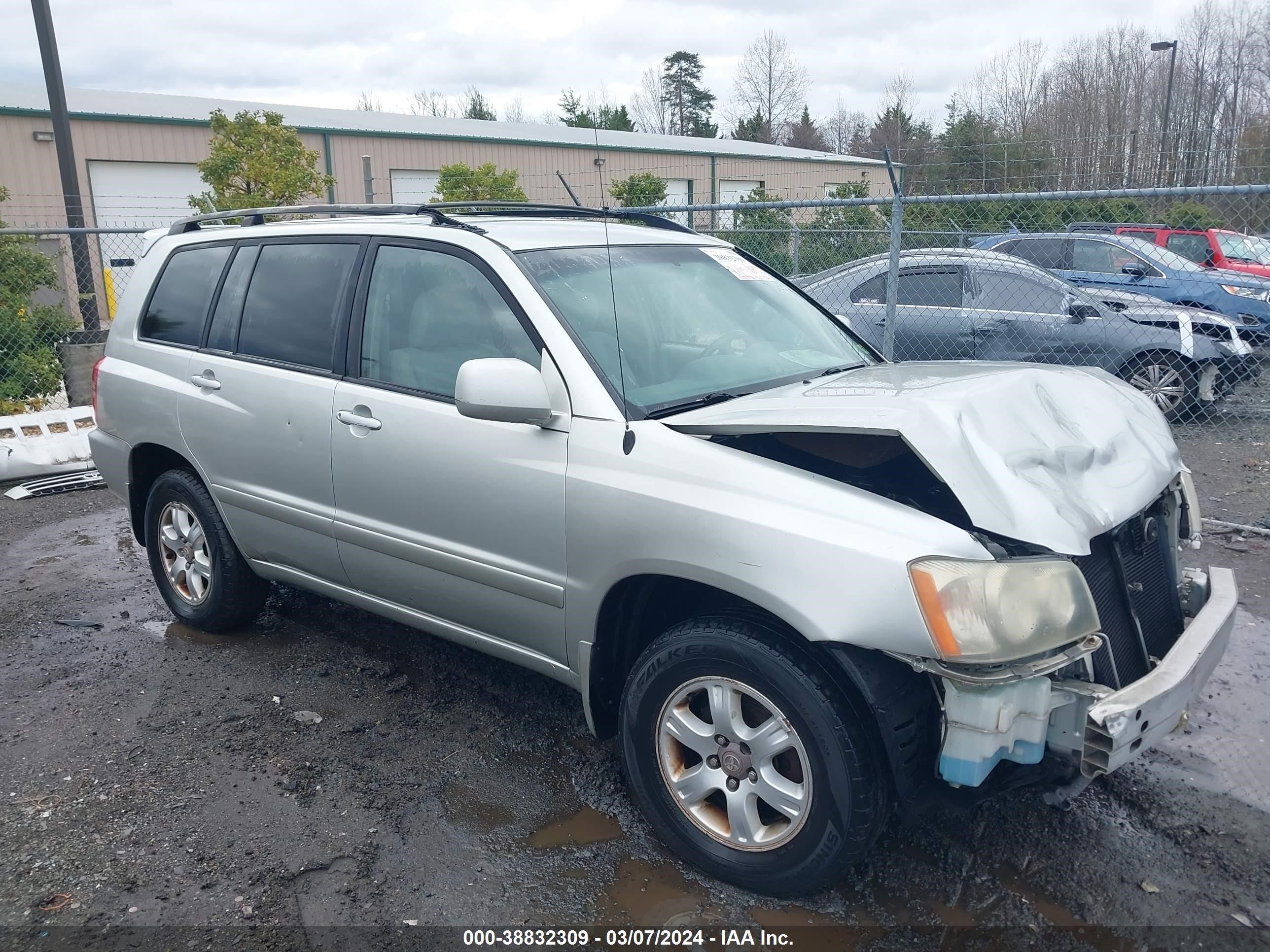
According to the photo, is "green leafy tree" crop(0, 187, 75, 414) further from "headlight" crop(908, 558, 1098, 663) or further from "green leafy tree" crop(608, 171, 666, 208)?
"headlight" crop(908, 558, 1098, 663)

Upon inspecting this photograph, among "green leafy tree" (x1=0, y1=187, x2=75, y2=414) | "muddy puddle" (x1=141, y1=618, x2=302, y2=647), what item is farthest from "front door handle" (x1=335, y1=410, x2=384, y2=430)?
"green leafy tree" (x1=0, y1=187, x2=75, y2=414)

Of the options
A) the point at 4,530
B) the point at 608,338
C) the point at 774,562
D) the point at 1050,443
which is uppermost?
the point at 608,338

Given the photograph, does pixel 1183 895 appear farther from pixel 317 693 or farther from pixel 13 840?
pixel 13 840

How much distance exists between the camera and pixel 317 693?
13.5 feet

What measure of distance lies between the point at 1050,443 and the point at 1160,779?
1.49 metres

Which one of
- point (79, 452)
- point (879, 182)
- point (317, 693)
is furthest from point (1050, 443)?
point (879, 182)

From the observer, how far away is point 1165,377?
9117 mm

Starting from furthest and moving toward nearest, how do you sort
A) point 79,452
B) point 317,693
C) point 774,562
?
point 79,452 < point 317,693 < point 774,562

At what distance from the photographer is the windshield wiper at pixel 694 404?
3.04 metres

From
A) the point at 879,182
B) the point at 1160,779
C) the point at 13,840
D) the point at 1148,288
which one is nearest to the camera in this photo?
the point at 13,840

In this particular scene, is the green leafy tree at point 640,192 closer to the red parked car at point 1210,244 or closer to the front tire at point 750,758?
the red parked car at point 1210,244

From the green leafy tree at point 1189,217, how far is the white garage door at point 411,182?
15.6m

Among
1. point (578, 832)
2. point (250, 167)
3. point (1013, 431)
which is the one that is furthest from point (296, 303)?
point (250, 167)

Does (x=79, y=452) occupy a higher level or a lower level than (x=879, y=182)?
lower
